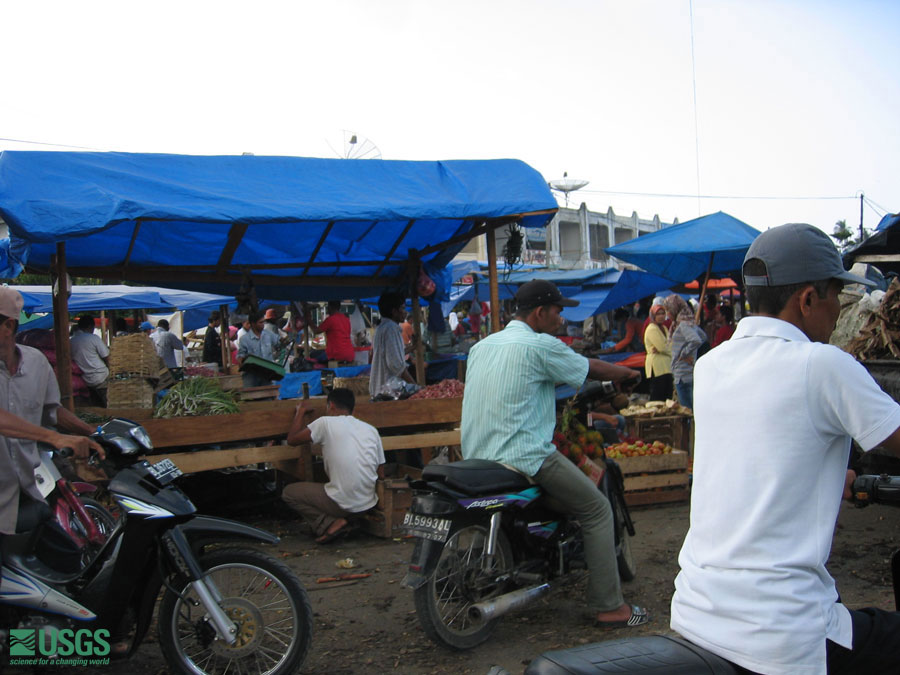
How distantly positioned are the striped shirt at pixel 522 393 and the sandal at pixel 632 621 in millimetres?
1066

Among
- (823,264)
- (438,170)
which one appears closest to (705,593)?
(823,264)

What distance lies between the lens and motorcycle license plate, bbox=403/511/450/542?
157 inches

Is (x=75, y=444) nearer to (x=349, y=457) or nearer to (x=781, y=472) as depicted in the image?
(x=349, y=457)

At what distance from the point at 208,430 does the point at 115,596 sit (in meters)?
2.93

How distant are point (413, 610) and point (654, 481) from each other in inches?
126

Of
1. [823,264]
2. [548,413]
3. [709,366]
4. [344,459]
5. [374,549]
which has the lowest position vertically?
[374,549]

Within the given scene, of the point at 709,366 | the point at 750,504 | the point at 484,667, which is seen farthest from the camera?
the point at 484,667

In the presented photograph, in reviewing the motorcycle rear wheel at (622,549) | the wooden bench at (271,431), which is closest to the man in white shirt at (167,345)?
the wooden bench at (271,431)

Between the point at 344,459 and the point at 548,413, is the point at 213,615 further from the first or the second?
the point at 344,459

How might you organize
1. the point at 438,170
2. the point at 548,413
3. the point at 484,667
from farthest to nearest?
the point at 438,170 → the point at 548,413 → the point at 484,667

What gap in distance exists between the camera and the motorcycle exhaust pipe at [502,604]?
4.02 metres

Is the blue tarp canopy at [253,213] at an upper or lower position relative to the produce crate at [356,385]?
upper

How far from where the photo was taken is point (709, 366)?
1893 millimetres

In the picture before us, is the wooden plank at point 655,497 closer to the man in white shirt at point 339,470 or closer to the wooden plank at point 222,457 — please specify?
the man in white shirt at point 339,470
